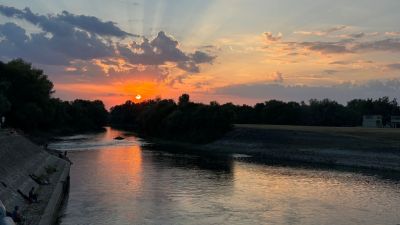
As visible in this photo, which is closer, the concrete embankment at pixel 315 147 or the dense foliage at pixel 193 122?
the concrete embankment at pixel 315 147

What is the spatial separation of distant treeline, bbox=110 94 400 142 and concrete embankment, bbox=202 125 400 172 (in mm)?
8719

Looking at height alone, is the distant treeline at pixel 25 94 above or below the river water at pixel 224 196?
above

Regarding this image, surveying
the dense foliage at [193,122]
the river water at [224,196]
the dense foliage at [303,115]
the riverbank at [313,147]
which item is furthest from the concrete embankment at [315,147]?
the dense foliage at [303,115]

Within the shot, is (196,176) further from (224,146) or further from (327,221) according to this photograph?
(224,146)

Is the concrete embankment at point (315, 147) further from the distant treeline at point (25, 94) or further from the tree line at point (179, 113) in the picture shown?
the distant treeline at point (25, 94)

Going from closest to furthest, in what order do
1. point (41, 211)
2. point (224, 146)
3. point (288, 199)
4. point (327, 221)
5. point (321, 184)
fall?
1. point (41, 211)
2. point (327, 221)
3. point (288, 199)
4. point (321, 184)
5. point (224, 146)

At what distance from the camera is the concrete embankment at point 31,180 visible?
93.9 ft

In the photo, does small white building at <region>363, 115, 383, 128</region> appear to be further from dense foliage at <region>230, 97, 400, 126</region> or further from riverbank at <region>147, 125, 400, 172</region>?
riverbank at <region>147, 125, 400, 172</region>

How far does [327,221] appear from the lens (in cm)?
3275

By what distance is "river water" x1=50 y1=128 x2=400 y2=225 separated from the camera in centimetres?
3291

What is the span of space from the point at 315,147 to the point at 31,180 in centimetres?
5815

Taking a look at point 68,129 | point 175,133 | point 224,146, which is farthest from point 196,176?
point 68,129

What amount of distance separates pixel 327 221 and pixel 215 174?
26.2m

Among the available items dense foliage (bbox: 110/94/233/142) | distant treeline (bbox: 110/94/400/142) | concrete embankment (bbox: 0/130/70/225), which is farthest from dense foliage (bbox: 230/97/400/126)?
concrete embankment (bbox: 0/130/70/225)
